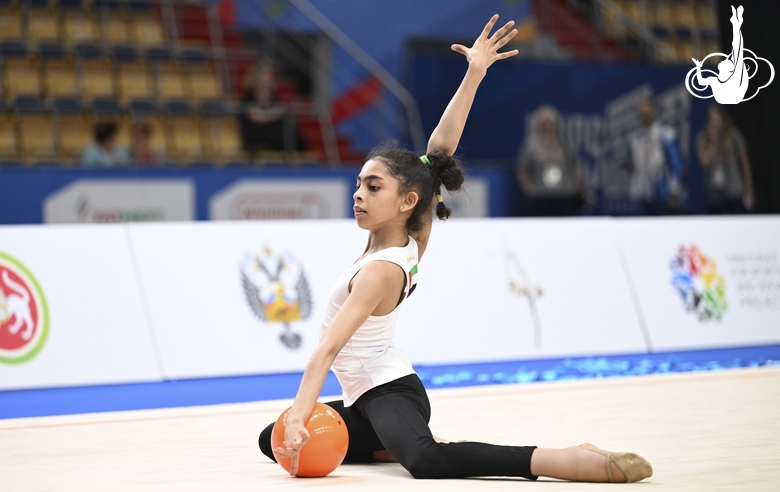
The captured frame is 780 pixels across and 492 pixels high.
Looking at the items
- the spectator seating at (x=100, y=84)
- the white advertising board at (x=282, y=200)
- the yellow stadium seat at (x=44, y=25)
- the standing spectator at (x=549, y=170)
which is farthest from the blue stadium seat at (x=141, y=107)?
the standing spectator at (x=549, y=170)

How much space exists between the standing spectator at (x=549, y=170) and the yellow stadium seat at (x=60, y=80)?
16.6 ft

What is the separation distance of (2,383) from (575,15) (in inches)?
435

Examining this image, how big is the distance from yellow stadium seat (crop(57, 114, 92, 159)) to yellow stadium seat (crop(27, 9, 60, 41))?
1089 mm

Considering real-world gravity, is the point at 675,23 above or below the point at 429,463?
above

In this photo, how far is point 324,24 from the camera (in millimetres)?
12570

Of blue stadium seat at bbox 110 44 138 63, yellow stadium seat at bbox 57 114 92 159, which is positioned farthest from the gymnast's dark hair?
blue stadium seat at bbox 110 44 138 63

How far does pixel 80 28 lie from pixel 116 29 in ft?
1.36

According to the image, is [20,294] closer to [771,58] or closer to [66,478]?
[66,478]

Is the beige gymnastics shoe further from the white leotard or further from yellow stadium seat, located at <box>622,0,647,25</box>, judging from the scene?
yellow stadium seat, located at <box>622,0,647,25</box>

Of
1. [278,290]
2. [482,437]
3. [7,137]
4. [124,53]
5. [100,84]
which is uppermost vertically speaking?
[124,53]

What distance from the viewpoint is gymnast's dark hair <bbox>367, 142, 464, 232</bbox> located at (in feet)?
10.6

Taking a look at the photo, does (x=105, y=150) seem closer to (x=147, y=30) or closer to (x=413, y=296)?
(x=147, y=30)

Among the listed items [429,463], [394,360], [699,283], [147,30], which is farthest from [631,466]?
[147,30]

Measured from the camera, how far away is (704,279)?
703 centimetres
